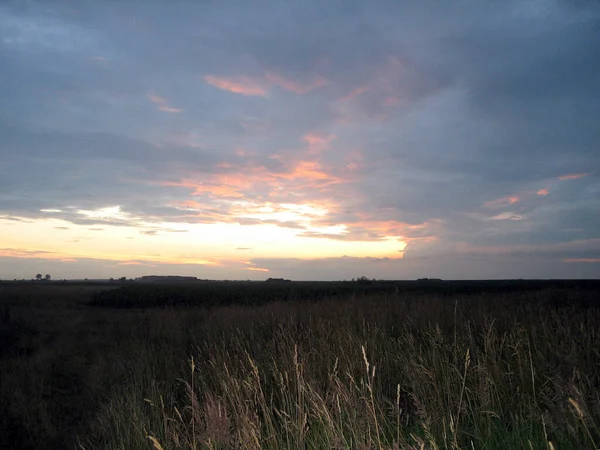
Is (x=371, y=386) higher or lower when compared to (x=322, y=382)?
higher

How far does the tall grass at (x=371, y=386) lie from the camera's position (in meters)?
4.58

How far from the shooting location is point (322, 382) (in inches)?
320

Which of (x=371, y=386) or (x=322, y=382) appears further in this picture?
(x=322, y=382)

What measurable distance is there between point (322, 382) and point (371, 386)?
177 inches

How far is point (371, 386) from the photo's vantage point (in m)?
3.87

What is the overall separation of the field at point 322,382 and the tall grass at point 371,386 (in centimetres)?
5

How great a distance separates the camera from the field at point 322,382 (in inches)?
187

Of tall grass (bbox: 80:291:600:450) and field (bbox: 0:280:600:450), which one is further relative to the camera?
field (bbox: 0:280:600:450)

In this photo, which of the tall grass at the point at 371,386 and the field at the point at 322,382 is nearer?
the tall grass at the point at 371,386

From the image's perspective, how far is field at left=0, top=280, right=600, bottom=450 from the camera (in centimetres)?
476

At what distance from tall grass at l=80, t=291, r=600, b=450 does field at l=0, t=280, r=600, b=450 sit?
48 mm

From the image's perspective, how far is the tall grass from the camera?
A: 458cm

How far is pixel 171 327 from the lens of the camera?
56.9 ft

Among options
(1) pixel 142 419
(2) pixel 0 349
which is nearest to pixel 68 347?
(2) pixel 0 349
